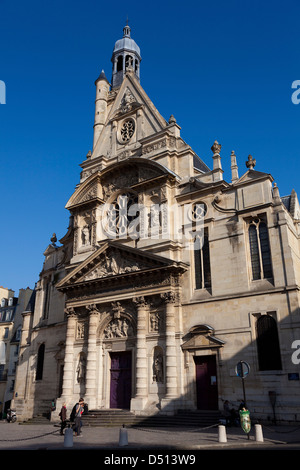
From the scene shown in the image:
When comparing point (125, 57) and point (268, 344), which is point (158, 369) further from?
point (125, 57)

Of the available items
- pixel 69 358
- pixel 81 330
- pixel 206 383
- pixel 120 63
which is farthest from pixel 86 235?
pixel 120 63

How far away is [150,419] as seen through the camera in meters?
21.0

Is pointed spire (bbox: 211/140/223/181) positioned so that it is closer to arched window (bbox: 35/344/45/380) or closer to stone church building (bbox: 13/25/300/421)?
stone church building (bbox: 13/25/300/421)

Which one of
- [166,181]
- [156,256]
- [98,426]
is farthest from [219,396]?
[166,181]

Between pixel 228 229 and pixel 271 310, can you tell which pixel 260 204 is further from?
pixel 271 310

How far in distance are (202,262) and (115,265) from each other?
567cm

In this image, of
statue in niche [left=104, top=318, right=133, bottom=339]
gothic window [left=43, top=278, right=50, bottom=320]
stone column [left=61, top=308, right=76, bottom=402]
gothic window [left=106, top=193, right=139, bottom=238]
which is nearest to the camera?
statue in niche [left=104, top=318, right=133, bottom=339]

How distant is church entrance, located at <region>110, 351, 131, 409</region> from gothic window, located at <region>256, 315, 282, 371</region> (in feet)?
26.5

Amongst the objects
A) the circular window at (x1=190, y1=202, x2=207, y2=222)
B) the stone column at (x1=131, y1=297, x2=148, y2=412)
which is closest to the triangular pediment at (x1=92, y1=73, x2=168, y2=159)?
the circular window at (x1=190, y1=202, x2=207, y2=222)

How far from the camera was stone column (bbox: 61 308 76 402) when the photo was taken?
25828 millimetres

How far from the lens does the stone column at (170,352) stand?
70.9 ft

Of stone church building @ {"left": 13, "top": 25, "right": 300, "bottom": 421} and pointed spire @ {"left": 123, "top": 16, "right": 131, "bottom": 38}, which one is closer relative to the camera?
stone church building @ {"left": 13, "top": 25, "right": 300, "bottom": 421}
